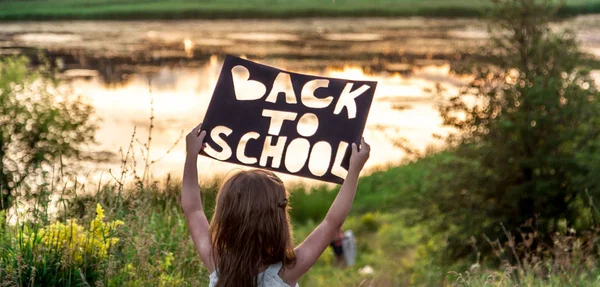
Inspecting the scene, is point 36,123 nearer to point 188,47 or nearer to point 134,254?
point 134,254

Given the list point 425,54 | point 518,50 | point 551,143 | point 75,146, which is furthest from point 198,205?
point 425,54

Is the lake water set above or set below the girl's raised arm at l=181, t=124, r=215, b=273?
below

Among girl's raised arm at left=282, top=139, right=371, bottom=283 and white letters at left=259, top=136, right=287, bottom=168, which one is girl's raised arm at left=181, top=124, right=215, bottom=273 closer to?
white letters at left=259, top=136, right=287, bottom=168

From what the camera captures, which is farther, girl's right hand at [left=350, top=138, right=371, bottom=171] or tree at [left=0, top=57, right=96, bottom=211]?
tree at [left=0, top=57, right=96, bottom=211]

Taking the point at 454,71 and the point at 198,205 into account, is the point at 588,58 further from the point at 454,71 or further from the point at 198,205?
the point at 198,205

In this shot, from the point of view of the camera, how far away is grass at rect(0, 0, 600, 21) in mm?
48906

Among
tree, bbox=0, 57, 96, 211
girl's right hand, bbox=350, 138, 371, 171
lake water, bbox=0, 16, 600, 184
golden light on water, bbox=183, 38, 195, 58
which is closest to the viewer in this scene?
girl's right hand, bbox=350, 138, 371, 171

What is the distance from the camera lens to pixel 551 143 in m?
8.55

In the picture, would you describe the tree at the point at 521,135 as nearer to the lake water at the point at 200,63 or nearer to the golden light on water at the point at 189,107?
the lake water at the point at 200,63

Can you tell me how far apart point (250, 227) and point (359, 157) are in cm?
47

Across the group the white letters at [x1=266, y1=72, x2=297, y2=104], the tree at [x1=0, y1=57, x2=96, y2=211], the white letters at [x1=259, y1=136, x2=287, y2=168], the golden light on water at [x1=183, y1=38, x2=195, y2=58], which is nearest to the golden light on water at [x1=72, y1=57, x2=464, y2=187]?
the golden light on water at [x1=183, y1=38, x2=195, y2=58]

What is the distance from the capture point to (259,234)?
2773 mm

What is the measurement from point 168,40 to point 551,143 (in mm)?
30615

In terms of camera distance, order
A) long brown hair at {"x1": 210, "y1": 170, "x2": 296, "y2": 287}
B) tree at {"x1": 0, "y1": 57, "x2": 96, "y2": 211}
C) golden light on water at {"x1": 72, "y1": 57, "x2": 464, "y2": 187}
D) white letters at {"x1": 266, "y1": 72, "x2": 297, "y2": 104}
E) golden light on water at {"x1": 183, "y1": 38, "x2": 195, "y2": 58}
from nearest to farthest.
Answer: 1. long brown hair at {"x1": 210, "y1": 170, "x2": 296, "y2": 287}
2. white letters at {"x1": 266, "y1": 72, "x2": 297, "y2": 104}
3. tree at {"x1": 0, "y1": 57, "x2": 96, "y2": 211}
4. golden light on water at {"x1": 72, "y1": 57, "x2": 464, "y2": 187}
5. golden light on water at {"x1": 183, "y1": 38, "x2": 195, "y2": 58}
